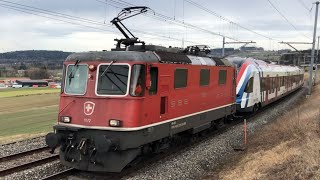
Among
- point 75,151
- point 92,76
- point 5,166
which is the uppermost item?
point 92,76

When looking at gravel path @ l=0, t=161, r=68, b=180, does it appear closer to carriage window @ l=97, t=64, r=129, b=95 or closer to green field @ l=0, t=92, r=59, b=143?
carriage window @ l=97, t=64, r=129, b=95

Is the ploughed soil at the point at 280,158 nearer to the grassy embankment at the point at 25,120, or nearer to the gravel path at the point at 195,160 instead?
the gravel path at the point at 195,160

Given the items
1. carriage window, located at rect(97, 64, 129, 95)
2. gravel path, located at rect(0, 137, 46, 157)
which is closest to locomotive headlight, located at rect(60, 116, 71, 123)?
carriage window, located at rect(97, 64, 129, 95)

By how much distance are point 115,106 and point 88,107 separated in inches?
31.4

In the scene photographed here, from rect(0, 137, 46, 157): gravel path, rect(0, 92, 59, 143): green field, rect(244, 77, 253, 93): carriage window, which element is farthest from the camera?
rect(0, 92, 59, 143): green field

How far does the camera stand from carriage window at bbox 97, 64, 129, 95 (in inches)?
394

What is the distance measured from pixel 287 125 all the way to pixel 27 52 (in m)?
126

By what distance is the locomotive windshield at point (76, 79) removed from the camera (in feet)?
34.6

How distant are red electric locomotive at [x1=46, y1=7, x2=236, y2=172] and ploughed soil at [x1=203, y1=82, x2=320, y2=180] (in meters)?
2.23

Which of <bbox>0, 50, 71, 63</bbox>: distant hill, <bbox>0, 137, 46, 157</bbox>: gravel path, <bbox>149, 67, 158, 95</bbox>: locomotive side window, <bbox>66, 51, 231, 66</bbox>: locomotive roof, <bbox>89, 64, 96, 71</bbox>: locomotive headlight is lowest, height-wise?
<bbox>0, 137, 46, 157</bbox>: gravel path

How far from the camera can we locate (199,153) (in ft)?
42.8

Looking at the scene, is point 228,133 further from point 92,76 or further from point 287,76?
point 287,76

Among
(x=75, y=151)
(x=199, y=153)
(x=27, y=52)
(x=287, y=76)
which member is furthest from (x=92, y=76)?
(x=27, y=52)

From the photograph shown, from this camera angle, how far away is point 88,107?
33.7 ft
